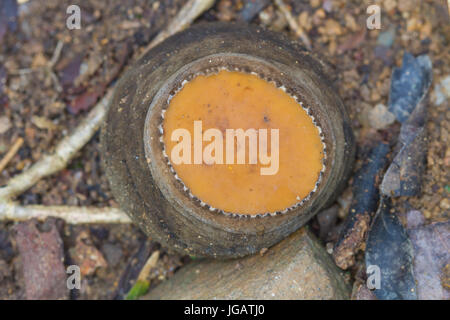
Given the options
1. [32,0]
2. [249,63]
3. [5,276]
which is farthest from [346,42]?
[5,276]

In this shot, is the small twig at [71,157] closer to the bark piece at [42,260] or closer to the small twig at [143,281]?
the bark piece at [42,260]

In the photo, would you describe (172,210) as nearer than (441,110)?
Result: Yes

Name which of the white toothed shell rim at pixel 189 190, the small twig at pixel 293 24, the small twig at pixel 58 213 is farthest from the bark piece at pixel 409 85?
the small twig at pixel 58 213

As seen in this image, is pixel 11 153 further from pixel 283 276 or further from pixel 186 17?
pixel 283 276

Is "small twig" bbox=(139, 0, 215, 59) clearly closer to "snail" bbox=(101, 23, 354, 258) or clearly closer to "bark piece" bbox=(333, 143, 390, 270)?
"snail" bbox=(101, 23, 354, 258)

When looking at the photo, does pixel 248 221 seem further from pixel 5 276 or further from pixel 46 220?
pixel 5 276

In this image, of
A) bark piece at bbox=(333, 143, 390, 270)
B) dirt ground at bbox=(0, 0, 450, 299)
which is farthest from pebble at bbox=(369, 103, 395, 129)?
bark piece at bbox=(333, 143, 390, 270)

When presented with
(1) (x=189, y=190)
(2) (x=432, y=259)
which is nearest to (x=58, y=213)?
(1) (x=189, y=190)
